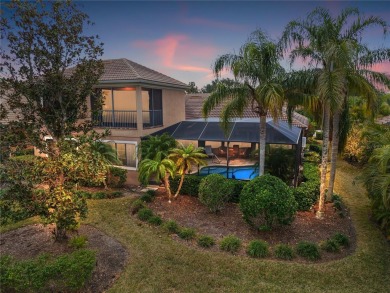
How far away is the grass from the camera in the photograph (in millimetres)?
7297

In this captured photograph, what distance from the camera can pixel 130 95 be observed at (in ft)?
75.0

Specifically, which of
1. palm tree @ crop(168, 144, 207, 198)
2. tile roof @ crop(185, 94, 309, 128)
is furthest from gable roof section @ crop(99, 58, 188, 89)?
palm tree @ crop(168, 144, 207, 198)

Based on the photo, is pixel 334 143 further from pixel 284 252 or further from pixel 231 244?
pixel 231 244

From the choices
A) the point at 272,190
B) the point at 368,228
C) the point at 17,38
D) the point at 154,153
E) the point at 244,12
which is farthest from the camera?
the point at 154,153

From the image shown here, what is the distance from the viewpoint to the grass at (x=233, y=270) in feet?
23.9

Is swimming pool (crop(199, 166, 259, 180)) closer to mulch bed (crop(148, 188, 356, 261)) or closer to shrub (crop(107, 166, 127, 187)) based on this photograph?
mulch bed (crop(148, 188, 356, 261))

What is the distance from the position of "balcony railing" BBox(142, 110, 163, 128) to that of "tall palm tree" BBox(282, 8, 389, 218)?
994cm

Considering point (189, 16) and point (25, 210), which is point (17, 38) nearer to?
point (25, 210)

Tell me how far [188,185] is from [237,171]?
3.47 metres

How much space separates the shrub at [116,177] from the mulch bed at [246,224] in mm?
3564

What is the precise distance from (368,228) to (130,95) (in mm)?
19639

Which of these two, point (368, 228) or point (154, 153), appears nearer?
point (368, 228)

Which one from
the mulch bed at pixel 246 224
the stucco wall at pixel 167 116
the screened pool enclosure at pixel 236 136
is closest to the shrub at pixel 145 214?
the mulch bed at pixel 246 224

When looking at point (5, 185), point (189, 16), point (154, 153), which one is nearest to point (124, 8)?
point (189, 16)
